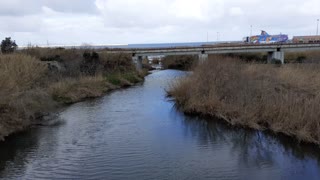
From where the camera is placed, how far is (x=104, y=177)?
15898 mm

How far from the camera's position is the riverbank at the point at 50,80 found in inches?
904

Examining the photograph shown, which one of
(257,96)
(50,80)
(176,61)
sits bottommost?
(176,61)

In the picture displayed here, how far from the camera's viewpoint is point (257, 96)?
2630 cm

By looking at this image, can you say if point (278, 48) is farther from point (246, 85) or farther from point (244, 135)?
point (244, 135)

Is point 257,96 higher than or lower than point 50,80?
lower

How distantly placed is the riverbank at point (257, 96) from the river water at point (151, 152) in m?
0.87

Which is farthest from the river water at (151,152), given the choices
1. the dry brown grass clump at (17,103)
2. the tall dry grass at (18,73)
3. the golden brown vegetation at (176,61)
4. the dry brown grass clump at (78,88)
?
the golden brown vegetation at (176,61)

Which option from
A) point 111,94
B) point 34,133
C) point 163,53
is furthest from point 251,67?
point 163,53

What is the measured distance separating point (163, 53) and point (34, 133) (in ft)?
169

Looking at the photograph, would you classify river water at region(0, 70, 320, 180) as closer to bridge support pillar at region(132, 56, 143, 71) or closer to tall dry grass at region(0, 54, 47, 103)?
tall dry grass at region(0, 54, 47, 103)

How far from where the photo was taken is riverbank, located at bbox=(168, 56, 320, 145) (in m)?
21.4

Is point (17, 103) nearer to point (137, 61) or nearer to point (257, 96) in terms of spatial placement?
point (257, 96)

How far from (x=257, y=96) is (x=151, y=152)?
9.93m

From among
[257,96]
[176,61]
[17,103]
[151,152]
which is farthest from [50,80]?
[176,61]
